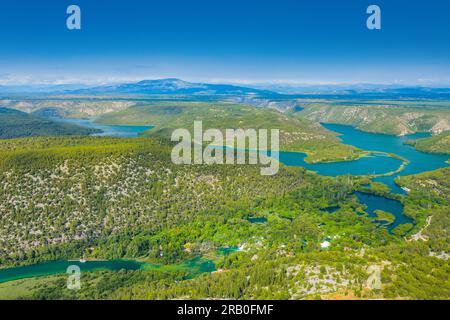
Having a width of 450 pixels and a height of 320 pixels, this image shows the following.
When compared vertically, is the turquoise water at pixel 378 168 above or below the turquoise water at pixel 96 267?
above

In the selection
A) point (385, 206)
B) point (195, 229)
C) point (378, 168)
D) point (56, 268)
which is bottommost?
point (56, 268)

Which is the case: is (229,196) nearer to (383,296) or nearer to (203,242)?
(203,242)

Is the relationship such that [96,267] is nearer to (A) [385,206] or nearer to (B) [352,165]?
(A) [385,206]

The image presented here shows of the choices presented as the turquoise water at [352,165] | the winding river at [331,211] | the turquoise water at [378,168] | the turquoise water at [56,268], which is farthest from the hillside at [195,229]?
the turquoise water at [352,165]

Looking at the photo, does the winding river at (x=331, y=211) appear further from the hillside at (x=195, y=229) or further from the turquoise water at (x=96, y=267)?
the hillside at (x=195, y=229)

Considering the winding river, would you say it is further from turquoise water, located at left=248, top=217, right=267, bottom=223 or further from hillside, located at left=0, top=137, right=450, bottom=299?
hillside, located at left=0, top=137, right=450, bottom=299

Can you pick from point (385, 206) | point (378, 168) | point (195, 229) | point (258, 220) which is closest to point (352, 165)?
point (378, 168)

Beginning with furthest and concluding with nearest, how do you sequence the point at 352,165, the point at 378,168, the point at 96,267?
the point at 352,165 → the point at 378,168 → the point at 96,267
